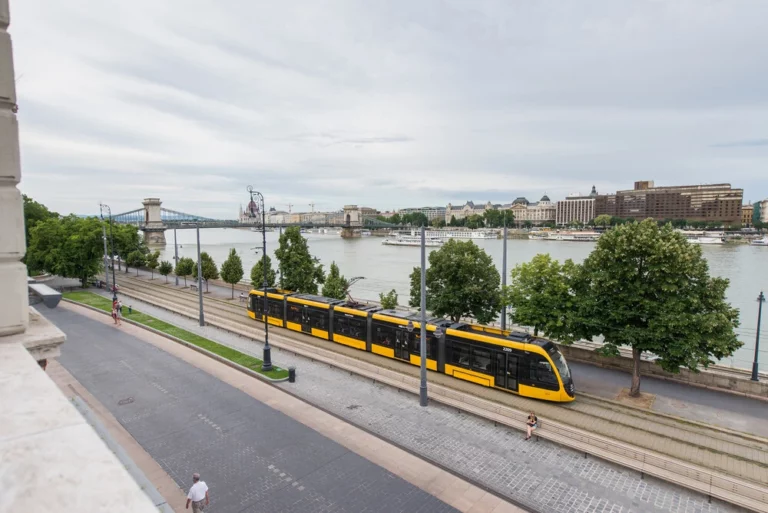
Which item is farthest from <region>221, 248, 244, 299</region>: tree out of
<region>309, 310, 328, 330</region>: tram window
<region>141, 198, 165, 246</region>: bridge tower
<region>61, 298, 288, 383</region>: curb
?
<region>141, 198, 165, 246</region>: bridge tower

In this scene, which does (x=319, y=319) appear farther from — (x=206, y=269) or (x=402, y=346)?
(x=206, y=269)

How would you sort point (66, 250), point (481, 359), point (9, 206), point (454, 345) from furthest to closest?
point (66, 250), point (454, 345), point (481, 359), point (9, 206)

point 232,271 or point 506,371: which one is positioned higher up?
point 232,271

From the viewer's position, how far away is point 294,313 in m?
27.4

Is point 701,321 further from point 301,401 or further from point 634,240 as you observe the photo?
point 301,401

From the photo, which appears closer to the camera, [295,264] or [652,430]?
[652,430]

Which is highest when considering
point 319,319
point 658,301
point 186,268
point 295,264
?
point 658,301

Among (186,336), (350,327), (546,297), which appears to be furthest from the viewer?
(186,336)

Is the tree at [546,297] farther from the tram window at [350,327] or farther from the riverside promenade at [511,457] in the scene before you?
the tram window at [350,327]

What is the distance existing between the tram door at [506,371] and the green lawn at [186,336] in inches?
346

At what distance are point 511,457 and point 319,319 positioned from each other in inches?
584

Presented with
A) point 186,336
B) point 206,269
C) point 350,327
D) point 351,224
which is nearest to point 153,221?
point 351,224

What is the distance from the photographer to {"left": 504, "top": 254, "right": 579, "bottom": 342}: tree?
1947 cm

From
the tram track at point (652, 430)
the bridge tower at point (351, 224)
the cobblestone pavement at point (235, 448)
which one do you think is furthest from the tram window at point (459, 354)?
the bridge tower at point (351, 224)
